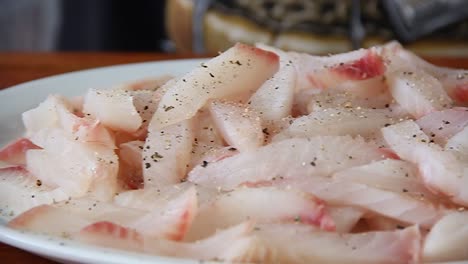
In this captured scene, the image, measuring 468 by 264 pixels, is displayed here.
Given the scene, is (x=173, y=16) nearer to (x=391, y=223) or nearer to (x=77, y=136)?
(x=77, y=136)

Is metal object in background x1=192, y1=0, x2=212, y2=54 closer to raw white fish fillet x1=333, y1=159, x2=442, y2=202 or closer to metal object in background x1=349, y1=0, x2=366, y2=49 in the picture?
metal object in background x1=349, y1=0, x2=366, y2=49

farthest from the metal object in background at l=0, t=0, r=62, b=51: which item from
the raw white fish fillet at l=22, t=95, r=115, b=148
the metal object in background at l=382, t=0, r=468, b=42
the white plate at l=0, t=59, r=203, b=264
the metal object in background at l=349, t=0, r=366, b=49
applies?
the raw white fish fillet at l=22, t=95, r=115, b=148

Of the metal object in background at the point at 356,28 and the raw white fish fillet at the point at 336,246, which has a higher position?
the raw white fish fillet at the point at 336,246

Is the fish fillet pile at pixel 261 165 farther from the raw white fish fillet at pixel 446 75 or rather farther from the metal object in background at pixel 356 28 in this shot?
the metal object in background at pixel 356 28

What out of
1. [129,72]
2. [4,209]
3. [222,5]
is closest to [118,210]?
[4,209]

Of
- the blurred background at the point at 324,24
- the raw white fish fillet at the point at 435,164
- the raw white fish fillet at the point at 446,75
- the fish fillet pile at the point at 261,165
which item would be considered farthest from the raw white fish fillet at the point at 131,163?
the blurred background at the point at 324,24
